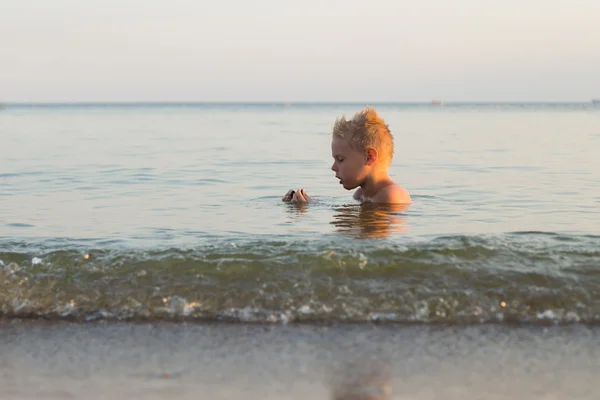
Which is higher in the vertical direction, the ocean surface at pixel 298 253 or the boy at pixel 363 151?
the boy at pixel 363 151

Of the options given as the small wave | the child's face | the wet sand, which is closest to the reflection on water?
the child's face

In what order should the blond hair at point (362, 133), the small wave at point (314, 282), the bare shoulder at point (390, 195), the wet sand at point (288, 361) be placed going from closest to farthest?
the wet sand at point (288, 361) < the small wave at point (314, 282) < the blond hair at point (362, 133) < the bare shoulder at point (390, 195)

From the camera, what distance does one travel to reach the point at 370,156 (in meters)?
7.87

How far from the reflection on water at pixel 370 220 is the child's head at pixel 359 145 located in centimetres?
41

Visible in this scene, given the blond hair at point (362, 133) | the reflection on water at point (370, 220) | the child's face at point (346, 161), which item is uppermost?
the blond hair at point (362, 133)

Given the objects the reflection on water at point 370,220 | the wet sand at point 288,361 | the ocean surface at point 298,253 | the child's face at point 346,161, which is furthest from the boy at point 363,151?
the wet sand at point 288,361

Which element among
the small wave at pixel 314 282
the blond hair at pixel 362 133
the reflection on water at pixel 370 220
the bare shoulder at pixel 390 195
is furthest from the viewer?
the bare shoulder at pixel 390 195

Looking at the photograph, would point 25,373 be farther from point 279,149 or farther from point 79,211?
point 279,149

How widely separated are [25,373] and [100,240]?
2.71 meters

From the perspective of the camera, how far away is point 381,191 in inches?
323

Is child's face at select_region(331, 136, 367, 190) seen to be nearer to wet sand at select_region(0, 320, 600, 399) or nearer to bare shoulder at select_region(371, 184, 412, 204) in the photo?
bare shoulder at select_region(371, 184, 412, 204)

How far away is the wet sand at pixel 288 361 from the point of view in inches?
121

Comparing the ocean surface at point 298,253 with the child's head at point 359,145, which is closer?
the ocean surface at point 298,253

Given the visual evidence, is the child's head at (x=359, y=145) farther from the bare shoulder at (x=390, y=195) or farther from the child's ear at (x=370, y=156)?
the bare shoulder at (x=390, y=195)
